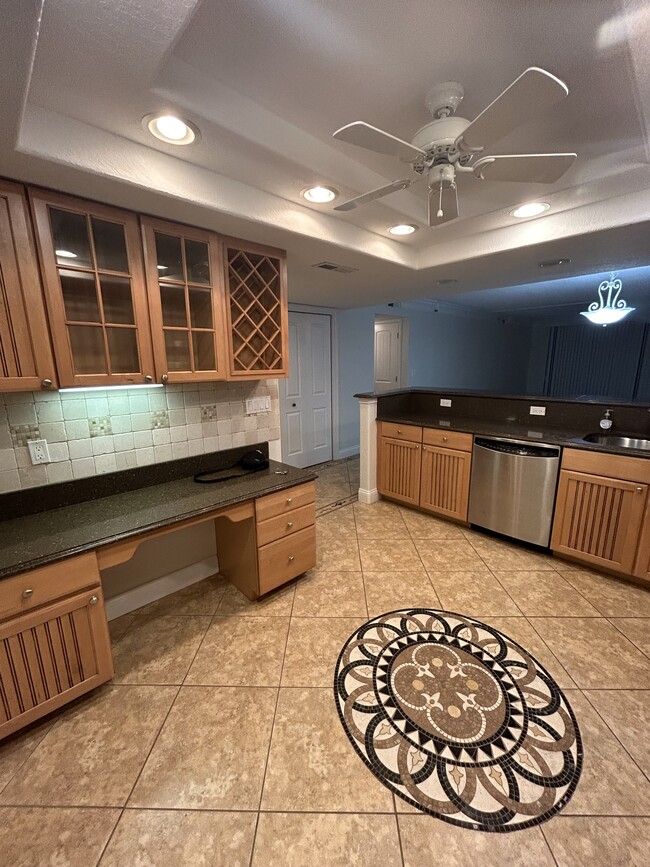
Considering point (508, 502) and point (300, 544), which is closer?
point (300, 544)

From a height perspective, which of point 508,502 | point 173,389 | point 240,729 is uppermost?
point 173,389

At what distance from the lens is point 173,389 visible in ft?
7.02

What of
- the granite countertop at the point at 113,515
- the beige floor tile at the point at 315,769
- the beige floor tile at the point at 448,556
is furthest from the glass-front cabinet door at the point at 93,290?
the beige floor tile at the point at 448,556

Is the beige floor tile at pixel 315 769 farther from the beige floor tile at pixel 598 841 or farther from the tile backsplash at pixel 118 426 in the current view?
the tile backsplash at pixel 118 426

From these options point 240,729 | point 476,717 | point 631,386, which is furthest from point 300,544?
point 631,386

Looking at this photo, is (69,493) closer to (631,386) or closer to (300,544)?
(300,544)

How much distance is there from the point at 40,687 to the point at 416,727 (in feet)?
5.03

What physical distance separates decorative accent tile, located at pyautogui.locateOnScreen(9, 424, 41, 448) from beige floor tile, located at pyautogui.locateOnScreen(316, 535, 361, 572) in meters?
1.90

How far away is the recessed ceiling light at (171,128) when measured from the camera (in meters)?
1.25

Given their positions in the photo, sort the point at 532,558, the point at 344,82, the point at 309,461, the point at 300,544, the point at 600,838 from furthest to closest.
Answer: the point at 309,461 < the point at 532,558 < the point at 300,544 < the point at 344,82 < the point at 600,838

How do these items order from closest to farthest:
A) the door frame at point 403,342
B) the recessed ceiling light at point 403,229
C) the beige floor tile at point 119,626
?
the beige floor tile at point 119,626 → the recessed ceiling light at point 403,229 → the door frame at point 403,342

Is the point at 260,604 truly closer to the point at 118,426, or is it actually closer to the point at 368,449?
the point at 118,426

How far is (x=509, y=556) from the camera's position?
2686 millimetres

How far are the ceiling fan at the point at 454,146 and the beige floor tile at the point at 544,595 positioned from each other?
88.4 inches
